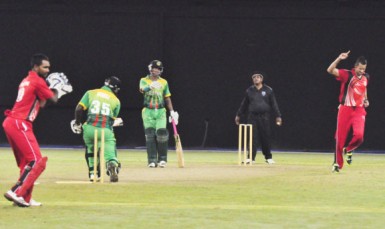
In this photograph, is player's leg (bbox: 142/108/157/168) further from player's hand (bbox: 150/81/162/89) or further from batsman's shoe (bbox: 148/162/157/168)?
player's hand (bbox: 150/81/162/89)

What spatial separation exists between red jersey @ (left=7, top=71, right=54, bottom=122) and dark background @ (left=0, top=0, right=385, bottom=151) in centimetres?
1723

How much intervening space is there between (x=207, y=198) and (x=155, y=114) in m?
7.02

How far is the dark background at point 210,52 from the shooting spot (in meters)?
30.5

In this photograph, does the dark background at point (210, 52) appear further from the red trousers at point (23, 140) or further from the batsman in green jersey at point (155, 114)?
the red trousers at point (23, 140)

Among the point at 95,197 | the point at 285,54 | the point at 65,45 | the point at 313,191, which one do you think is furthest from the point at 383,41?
the point at 95,197

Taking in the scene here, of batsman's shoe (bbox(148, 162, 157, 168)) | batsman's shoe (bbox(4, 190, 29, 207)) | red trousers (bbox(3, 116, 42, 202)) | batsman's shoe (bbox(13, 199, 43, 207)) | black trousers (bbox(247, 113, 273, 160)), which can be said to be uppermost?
red trousers (bbox(3, 116, 42, 202))

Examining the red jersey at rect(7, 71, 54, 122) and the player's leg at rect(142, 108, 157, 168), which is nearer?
the red jersey at rect(7, 71, 54, 122)

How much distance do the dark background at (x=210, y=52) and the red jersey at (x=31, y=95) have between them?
17231 mm

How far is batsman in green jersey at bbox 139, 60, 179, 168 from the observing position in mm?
21984

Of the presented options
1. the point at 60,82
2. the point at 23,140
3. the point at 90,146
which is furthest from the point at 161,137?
the point at 60,82

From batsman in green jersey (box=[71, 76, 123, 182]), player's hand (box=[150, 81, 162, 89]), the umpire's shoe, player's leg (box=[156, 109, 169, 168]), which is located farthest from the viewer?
player's leg (box=[156, 109, 169, 168])

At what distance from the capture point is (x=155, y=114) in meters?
22.1

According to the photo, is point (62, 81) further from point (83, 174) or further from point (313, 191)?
point (313, 191)

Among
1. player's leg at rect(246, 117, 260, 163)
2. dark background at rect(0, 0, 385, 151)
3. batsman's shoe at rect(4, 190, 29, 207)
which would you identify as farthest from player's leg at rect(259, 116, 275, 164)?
batsman's shoe at rect(4, 190, 29, 207)
